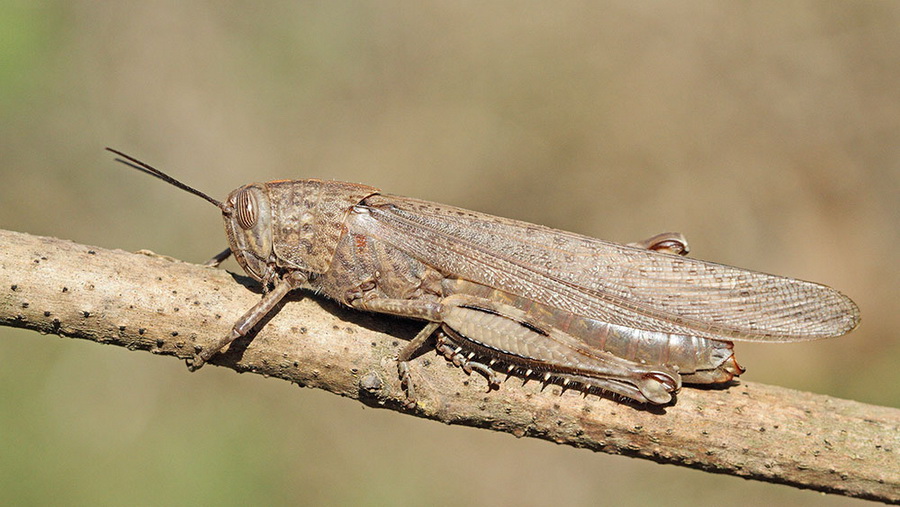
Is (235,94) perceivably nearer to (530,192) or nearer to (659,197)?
(530,192)

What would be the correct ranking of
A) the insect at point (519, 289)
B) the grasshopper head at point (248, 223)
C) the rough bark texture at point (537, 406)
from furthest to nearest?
the grasshopper head at point (248, 223)
the insect at point (519, 289)
the rough bark texture at point (537, 406)

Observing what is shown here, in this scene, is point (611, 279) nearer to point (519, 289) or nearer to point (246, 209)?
point (519, 289)

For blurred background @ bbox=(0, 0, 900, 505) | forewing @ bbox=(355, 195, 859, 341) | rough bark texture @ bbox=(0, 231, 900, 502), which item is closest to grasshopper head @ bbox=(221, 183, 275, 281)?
rough bark texture @ bbox=(0, 231, 900, 502)

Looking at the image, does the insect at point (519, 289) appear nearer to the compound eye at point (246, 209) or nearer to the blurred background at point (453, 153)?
the compound eye at point (246, 209)

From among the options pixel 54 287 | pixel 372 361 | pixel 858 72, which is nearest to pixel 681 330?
pixel 372 361

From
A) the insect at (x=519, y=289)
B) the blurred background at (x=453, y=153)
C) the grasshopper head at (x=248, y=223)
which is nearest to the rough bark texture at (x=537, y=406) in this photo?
the insect at (x=519, y=289)

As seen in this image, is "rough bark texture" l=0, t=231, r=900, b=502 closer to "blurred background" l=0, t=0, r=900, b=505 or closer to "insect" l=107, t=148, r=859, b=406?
"insect" l=107, t=148, r=859, b=406

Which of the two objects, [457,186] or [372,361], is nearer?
[372,361]
